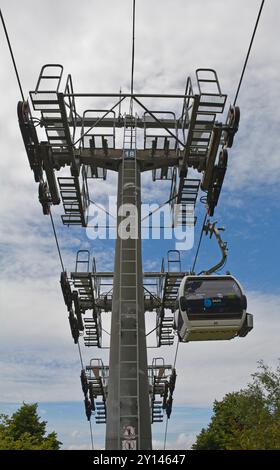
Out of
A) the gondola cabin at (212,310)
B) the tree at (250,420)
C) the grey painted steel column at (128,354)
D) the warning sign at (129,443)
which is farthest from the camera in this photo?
the tree at (250,420)

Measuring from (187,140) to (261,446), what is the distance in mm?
18598

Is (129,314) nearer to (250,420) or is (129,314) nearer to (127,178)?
(127,178)

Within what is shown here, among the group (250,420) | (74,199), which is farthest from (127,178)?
(250,420)

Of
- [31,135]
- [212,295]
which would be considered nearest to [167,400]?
[212,295]

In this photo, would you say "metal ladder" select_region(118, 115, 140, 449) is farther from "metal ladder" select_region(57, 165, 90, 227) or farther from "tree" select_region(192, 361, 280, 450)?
"tree" select_region(192, 361, 280, 450)

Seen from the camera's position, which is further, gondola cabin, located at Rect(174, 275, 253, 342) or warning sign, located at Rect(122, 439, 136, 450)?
warning sign, located at Rect(122, 439, 136, 450)

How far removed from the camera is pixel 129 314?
46.4ft

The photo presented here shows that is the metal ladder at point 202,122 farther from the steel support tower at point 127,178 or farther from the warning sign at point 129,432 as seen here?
the warning sign at point 129,432

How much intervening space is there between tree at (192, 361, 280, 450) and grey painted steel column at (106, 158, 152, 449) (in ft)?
48.1

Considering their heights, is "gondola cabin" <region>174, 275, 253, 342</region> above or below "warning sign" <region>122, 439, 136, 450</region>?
above

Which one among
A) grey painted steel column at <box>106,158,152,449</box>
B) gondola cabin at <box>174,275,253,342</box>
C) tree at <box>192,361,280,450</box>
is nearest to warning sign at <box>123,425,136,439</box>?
grey painted steel column at <box>106,158,152,449</box>

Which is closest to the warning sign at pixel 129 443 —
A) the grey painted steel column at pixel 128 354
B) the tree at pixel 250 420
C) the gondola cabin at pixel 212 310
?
the grey painted steel column at pixel 128 354

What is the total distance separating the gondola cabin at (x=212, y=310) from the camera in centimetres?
1197

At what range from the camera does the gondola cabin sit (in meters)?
12.0
